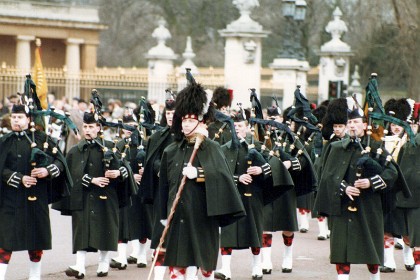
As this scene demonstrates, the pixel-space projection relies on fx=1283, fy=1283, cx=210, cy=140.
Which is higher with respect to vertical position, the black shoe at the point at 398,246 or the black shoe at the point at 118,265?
the black shoe at the point at 118,265

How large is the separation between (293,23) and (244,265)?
66.2 ft

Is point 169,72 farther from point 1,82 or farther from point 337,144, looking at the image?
point 337,144

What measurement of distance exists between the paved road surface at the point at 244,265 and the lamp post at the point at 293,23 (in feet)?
52.3

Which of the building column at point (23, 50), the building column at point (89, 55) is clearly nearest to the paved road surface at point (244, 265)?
the building column at point (23, 50)

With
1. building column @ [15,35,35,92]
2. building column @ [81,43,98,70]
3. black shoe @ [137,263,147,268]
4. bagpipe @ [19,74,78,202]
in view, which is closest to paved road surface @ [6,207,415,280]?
black shoe @ [137,263,147,268]

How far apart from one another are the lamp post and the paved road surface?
627 inches

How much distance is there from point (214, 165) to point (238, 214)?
498 millimetres

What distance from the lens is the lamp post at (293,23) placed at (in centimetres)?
3334

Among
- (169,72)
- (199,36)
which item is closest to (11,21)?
(169,72)

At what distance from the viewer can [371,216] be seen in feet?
39.8

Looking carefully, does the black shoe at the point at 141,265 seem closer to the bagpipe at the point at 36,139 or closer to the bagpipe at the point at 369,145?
the bagpipe at the point at 36,139

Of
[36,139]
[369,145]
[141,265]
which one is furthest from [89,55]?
[369,145]

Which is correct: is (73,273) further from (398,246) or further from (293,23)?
(293,23)

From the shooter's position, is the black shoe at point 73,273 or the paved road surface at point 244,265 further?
the paved road surface at point 244,265
